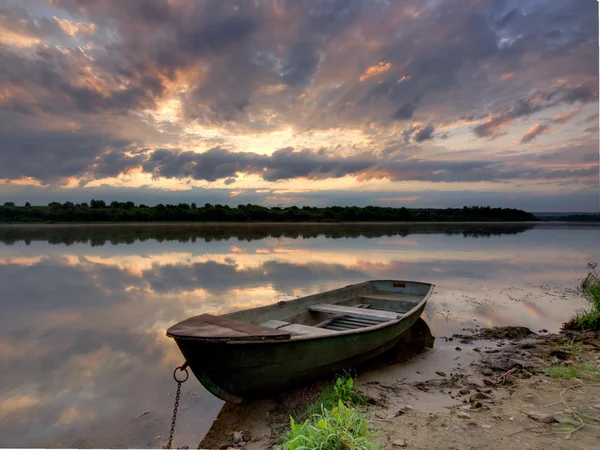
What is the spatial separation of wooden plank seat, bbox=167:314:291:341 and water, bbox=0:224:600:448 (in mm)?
1331

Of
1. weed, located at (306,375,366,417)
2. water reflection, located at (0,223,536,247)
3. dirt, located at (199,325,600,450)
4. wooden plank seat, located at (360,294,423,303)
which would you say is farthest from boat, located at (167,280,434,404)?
water reflection, located at (0,223,536,247)

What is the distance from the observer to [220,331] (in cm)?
502

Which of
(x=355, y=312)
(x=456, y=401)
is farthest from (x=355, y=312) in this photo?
(x=456, y=401)

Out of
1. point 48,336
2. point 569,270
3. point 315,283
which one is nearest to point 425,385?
point 48,336

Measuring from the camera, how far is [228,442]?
470 centimetres

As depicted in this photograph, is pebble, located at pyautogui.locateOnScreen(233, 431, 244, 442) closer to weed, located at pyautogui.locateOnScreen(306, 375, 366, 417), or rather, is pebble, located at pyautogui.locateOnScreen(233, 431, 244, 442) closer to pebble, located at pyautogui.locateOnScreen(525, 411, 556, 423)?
weed, located at pyautogui.locateOnScreen(306, 375, 366, 417)

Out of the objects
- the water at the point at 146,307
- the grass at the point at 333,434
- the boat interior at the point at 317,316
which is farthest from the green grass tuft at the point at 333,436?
the water at the point at 146,307

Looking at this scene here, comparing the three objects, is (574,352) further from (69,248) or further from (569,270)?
(69,248)

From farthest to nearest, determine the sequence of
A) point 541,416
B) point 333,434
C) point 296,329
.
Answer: point 296,329, point 541,416, point 333,434

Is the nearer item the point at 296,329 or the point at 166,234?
the point at 296,329

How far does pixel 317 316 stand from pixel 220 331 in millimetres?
3837

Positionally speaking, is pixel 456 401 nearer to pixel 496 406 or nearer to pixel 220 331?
pixel 496 406

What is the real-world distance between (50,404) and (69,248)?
25122 millimetres

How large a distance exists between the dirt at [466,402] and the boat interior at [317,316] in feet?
3.18
